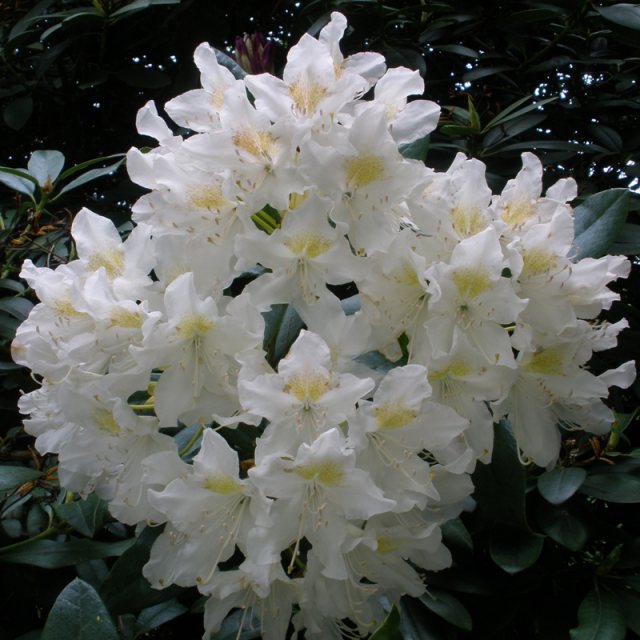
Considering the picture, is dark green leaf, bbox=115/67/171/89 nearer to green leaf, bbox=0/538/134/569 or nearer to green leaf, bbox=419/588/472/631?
green leaf, bbox=0/538/134/569

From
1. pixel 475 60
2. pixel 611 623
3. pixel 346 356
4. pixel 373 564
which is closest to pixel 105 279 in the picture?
pixel 346 356

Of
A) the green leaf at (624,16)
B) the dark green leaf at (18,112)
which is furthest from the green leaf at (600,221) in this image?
the dark green leaf at (18,112)

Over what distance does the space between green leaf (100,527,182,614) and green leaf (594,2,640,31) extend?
1.10 m

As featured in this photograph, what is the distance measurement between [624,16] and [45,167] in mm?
1036

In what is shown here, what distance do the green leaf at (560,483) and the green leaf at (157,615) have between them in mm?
542

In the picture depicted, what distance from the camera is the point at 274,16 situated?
1937 millimetres

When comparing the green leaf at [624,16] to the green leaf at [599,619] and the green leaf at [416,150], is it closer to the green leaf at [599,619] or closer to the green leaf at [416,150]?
the green leaf at [416,150]

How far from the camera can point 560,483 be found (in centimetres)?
104

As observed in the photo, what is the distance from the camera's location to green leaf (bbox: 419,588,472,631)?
3.29 ft

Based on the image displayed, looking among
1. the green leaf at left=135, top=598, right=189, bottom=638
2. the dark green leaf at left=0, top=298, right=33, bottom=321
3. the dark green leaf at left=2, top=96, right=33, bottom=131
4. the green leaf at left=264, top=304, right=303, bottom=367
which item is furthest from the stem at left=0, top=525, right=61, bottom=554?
the dark green leaf at left=2, top=96, right=33, bottom=131

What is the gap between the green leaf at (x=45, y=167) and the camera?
4.42 feet

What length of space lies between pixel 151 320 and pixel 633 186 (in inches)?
42.4

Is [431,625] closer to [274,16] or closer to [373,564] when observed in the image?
[373,564]

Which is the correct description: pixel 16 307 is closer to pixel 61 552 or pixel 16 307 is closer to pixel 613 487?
pixel 61 552
